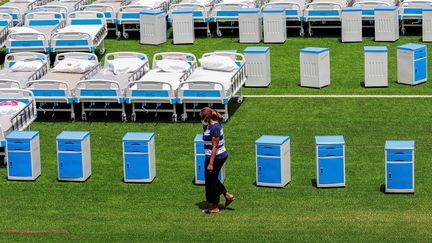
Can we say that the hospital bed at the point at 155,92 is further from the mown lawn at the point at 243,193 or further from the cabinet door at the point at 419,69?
the cabinet door at the point at 419,69

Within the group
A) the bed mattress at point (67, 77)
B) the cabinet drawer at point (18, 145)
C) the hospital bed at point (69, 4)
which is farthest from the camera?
the hospital bed at point (69, 4)

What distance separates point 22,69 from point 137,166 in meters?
7.43

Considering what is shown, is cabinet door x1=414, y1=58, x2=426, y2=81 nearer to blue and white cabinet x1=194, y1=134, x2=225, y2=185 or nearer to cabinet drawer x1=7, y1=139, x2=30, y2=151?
blue and white cabinet x1=194, y1=134, x2=225, y2=185

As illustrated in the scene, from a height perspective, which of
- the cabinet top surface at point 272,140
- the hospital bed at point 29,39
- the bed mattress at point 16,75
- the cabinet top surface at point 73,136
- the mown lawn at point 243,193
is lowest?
the mown lawn at point 243,193

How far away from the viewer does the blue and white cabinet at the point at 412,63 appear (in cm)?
3209

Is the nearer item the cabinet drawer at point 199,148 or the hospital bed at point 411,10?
Result: the cabinet drawer at point 199,148

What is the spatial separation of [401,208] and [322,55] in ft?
27.9

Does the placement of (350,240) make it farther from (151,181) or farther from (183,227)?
(151,181)

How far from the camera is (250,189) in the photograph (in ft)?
83.9

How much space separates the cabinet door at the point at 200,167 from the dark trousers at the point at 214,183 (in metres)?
1.43


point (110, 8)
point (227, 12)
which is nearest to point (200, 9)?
point (227, 12)

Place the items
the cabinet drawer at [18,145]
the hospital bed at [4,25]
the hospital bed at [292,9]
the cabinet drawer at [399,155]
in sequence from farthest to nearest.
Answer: the hospital bed at [292,9] < the hospital bed at [4,25] < the cabinet drawer at [18,145] < the cabinet drawer at [399,155]

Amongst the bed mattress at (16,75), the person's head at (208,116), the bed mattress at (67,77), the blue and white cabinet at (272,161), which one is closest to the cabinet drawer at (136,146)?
the blue and white cabinet at (272,161)

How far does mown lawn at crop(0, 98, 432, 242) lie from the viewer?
23266 mm
